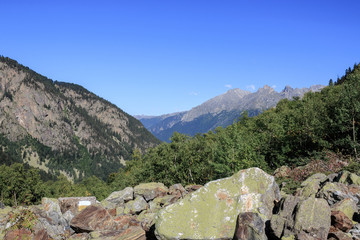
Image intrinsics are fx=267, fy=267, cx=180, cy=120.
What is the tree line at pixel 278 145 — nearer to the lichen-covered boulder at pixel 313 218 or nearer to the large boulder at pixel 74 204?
the large boulder at pixel 74 204

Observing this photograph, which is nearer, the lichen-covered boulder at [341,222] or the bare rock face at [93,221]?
the lichen-covered boulder at [341,222]

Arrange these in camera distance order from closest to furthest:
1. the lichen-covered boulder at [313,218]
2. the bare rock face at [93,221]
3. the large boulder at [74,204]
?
the lichen-covered boulder at [313,218] → the bare rock face at [93,221] → the large boulder at [74,204]

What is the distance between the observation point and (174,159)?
54719mm

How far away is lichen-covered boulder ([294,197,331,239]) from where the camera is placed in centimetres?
1009

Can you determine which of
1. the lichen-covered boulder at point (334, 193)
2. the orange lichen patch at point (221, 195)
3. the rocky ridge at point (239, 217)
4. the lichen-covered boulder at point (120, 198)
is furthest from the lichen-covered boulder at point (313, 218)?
the lichen-covered boulder at point (120, 198)

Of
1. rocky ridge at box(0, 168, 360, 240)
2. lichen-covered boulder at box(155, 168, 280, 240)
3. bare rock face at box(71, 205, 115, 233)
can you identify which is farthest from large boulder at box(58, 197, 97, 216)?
lichen-covered boulder at box(155, 168, 280, 240)

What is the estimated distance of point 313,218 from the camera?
10.4 meters

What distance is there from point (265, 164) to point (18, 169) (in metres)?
110

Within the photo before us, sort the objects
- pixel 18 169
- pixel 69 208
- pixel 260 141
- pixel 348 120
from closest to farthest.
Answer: pixel 69 208
pixel 348 120
pixel 260 141
pixel 18 169

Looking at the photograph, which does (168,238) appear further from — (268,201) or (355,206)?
(355,206)

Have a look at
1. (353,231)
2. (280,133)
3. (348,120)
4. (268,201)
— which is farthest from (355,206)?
(280,133)

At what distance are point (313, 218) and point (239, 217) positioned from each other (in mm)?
3178

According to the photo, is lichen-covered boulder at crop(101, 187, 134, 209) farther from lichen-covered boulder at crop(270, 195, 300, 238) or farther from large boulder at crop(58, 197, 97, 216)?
lichen-covered boulder at crop(270, 195, 300, 238)

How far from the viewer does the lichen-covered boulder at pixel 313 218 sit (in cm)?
1009
